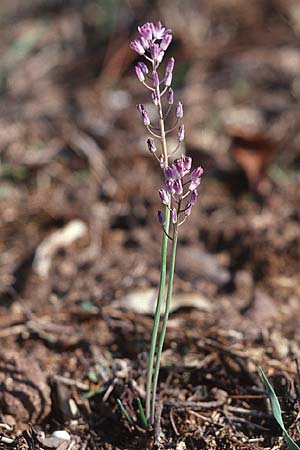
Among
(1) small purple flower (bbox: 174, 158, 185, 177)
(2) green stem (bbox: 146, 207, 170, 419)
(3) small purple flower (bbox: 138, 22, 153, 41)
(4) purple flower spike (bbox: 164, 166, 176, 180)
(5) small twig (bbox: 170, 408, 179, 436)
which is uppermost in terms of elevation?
(3) small purple flower (bbox: 138, 22, 153, 41)

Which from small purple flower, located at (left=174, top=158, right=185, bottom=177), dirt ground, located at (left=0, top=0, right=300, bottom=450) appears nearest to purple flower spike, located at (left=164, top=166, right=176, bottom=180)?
small purple flower, located at (left=174, top=158, right=185, bottom=177)

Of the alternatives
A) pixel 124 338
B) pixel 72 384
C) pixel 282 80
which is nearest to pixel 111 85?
pixel 282 80

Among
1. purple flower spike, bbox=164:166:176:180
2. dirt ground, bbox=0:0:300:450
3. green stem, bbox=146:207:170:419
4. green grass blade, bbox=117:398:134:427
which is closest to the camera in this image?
purple flower spike, bbox=164:166:176:180

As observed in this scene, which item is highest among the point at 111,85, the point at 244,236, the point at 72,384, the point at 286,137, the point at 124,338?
the point at 111,85

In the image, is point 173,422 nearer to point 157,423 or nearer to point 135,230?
point 157,423

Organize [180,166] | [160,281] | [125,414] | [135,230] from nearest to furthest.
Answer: [180,166], [160,281], [125,414], [135,230]

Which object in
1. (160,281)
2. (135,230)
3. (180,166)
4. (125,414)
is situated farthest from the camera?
(135,230)

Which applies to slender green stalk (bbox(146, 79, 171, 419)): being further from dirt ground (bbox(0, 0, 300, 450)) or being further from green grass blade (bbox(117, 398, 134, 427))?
dirt ground (bbox(0, 0, 300, 450))

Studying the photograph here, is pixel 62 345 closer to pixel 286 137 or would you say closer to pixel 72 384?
pixel 72 384

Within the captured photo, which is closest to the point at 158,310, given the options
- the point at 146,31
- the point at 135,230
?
the point at 146,31
